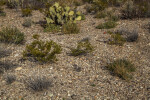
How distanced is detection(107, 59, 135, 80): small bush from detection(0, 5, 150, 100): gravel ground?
0.12 metres

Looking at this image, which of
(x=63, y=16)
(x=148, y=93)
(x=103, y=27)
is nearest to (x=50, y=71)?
(x=148, y=93)

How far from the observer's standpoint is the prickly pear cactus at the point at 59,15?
8.17m

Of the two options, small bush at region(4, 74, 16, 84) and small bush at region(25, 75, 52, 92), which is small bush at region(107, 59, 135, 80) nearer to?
small bush at region(25, 75, 52, 92)

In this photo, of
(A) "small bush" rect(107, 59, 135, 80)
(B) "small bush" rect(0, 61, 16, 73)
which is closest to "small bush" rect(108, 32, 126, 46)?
(A) "small bush" rect(107, 59, 135, 80)

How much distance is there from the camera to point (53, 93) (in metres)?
4.09

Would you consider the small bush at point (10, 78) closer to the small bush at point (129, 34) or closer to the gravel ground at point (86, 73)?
the gravel ground at point (86, 73)

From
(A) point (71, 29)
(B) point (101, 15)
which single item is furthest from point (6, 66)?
(B) point (101, 15)

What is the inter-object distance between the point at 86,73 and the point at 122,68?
0.92m

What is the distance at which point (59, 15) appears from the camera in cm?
816

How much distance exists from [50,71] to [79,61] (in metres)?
0.96

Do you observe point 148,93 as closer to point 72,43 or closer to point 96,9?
point 72,43

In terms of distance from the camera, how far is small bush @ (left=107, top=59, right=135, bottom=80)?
462cm

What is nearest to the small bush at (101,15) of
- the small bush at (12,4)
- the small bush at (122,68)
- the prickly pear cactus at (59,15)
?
the prickly pear cactus at (59,15)

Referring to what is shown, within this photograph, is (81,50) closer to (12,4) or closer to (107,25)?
(107,25)
